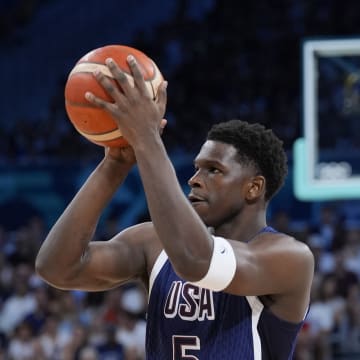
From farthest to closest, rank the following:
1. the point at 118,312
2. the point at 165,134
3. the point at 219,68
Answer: the point at 219,68, the point at 165,134, the point at 118,312

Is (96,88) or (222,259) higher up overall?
(96,88)

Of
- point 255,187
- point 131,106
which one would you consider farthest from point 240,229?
point 131,106

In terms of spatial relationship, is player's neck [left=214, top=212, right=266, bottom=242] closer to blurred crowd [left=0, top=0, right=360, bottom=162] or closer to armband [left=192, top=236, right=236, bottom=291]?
armband [left=192, top=236, right=236, bottom=291]

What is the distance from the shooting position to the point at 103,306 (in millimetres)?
9508

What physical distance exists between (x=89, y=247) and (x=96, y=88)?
73 centimetres

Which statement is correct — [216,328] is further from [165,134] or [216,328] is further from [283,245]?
[165,134]

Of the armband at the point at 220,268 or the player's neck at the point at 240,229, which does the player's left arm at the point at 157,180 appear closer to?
the armband at the point at 220,268

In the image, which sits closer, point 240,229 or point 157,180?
point 157,180

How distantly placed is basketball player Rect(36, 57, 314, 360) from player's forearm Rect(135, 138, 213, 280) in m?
0.13

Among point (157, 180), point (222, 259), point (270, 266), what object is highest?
point (157, 180)

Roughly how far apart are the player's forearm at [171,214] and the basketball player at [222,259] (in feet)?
0.43

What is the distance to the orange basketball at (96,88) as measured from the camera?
2.95 metres

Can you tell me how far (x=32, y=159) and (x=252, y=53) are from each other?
394cm

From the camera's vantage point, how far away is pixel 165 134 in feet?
39.9
